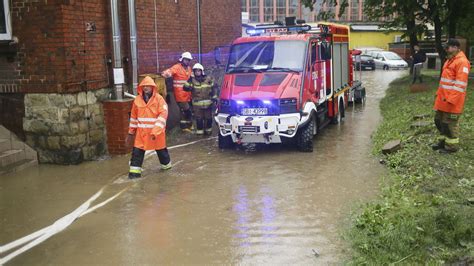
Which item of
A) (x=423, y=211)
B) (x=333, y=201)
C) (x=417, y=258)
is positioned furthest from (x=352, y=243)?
(x=333, y=201)

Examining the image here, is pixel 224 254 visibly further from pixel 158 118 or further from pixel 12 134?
pixel 12 134

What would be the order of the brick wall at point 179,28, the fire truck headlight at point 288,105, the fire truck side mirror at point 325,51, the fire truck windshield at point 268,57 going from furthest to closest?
the brick wall at point 179,28, the fire truck side mirror at point 325,51, the fire truck windshield at point 268,57, the fire truck headlight at point 288,105

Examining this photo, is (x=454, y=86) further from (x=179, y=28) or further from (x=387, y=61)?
(x=387, y=61)

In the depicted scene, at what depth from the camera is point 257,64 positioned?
1033 cm

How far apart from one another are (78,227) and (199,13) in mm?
10305

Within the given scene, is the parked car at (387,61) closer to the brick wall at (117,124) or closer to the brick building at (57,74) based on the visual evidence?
the brick building at (57,74)

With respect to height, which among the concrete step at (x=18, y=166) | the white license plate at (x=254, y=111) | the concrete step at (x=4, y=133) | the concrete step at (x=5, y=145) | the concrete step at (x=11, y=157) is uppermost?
the white license plate at (x=254, y=111)

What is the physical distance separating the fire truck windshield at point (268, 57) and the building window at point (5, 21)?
4209 millimetres

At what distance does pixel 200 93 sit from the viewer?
1161 centimetres

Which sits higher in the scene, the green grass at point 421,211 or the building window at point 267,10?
the building window at point 267,10

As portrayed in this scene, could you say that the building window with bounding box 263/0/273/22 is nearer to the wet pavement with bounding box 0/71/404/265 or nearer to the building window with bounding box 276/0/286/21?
the building window with bounding box 276/0/286/21

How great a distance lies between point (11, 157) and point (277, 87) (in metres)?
4.90

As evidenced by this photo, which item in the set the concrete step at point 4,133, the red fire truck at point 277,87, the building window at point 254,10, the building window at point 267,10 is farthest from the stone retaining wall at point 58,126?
the building window at point 267,10

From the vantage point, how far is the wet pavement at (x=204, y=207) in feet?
16.8
